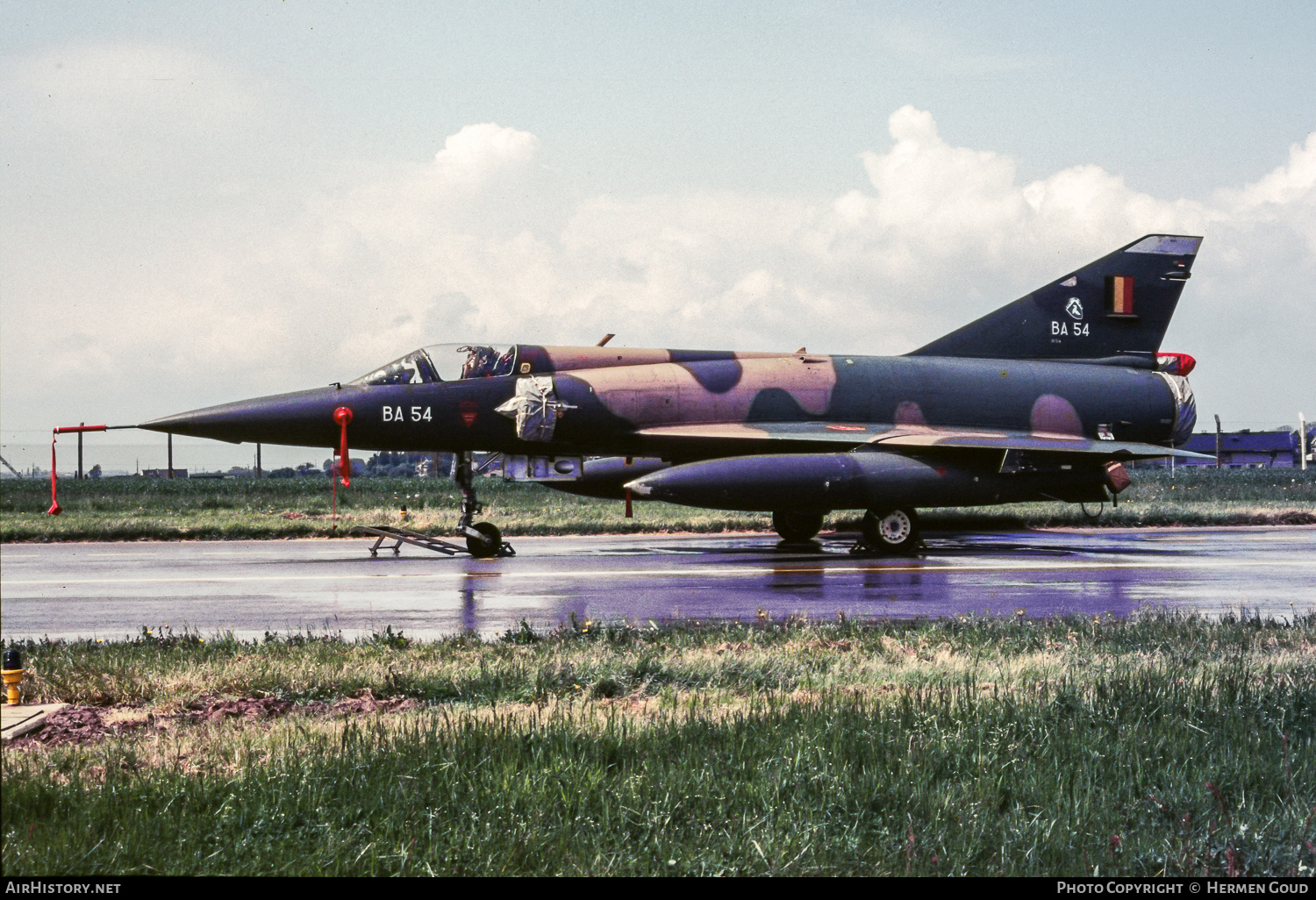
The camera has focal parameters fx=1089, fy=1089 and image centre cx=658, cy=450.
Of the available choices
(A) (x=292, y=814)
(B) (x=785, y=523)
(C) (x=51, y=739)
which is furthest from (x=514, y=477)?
(A) (x=292, y=814)

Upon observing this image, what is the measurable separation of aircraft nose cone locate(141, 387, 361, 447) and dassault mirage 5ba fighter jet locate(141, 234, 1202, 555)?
0.09 ft

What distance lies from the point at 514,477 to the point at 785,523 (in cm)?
522

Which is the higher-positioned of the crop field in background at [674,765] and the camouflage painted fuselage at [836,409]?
the camouflage painted fuselage at [836,409]

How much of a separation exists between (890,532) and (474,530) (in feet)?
22.7

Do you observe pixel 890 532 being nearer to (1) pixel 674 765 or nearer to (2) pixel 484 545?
(2) pixel 484 545

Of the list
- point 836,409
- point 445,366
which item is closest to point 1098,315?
point 836,409

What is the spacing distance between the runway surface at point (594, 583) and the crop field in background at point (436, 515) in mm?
1344

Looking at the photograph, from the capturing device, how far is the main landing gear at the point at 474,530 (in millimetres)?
16922

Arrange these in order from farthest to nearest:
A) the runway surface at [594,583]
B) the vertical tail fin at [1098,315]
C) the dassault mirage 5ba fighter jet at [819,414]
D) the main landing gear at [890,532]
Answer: the vertical tail fin at [1098,315]
the main landing gear at [890,532]
the dassault mirage 5ba fighter jet at [819,414]
the runway surface at [594,583]

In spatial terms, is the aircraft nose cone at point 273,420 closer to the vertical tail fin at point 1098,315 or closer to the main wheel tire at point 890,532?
the main wheel tire at point 890,532

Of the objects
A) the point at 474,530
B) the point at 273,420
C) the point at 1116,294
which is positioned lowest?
the point at 474,530

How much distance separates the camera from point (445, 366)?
706 inches

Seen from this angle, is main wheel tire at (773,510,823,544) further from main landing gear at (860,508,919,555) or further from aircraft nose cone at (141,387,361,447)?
aircraft nose cone at (141,387,361,447)

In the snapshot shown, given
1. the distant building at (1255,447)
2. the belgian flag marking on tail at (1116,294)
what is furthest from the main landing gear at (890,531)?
the distant building at (1255,447)
